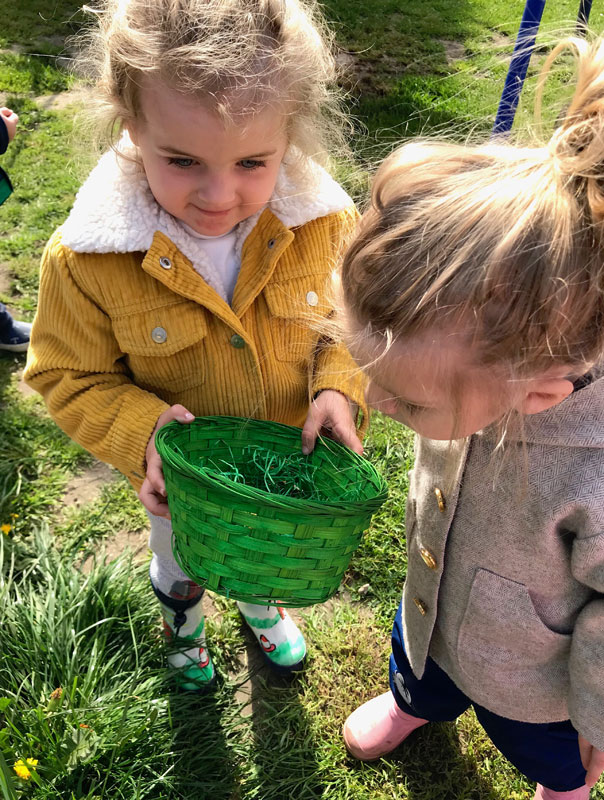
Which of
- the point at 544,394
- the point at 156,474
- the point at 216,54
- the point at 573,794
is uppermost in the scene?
the point at 216,54

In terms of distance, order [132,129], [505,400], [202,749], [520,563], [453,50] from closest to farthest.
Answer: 1. [505,400]
2. [520,563]
3. [132,129]
4. [202,749]
5. [453,50]

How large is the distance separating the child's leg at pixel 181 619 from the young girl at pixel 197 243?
196mm

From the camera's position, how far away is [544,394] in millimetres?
1078

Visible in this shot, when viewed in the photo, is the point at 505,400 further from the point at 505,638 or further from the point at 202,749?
the point at 202,749

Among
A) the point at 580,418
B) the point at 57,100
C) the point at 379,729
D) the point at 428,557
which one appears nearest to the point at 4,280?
the point at 57,100

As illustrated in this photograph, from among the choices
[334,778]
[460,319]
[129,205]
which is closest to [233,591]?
[460,319]

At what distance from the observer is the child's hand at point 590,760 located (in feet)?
4.78

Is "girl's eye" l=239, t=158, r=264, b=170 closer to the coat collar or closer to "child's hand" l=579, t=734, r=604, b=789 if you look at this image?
the coat collar

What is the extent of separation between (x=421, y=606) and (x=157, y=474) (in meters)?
0.66

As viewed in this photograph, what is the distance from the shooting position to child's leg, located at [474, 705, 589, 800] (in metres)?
1.51

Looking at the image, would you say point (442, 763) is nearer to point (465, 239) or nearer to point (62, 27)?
point (465, 239)

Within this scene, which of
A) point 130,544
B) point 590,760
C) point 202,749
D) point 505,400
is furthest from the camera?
point 130,544

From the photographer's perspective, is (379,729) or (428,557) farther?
(379,729)

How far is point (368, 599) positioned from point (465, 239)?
175 cm
